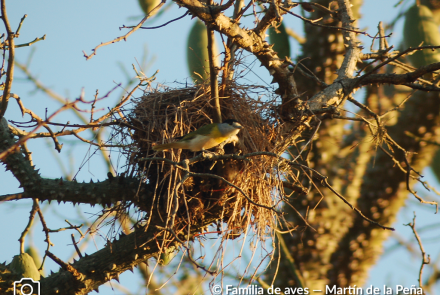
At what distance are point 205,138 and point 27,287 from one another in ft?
5.89

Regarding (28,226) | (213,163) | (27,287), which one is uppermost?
(213,163)

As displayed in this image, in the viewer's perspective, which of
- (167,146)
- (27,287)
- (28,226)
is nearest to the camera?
(167,146)

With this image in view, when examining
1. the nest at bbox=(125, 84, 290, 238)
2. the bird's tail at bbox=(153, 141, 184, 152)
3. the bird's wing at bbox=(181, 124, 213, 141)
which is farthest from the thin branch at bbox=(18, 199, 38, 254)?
the bird's wing at bbox=(181, 124, 213, 141)

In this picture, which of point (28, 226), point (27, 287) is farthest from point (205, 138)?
point (28, 226)

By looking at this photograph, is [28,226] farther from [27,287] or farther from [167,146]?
[167,146]

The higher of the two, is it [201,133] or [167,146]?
[201,133]

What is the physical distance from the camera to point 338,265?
6961 mm

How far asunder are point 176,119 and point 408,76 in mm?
1914

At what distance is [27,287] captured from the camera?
3152 millimetres

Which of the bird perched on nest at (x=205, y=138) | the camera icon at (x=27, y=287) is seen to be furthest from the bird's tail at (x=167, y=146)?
the camera icon at (x=27, y=287)

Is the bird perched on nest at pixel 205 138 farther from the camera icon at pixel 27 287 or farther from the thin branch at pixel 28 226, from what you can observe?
the thin branch at pixel 28 226

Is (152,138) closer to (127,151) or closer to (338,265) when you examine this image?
(127,151)

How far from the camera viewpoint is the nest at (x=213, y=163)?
10.6 ft

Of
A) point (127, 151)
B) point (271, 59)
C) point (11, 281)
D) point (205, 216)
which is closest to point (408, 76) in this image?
point (271, 59)
